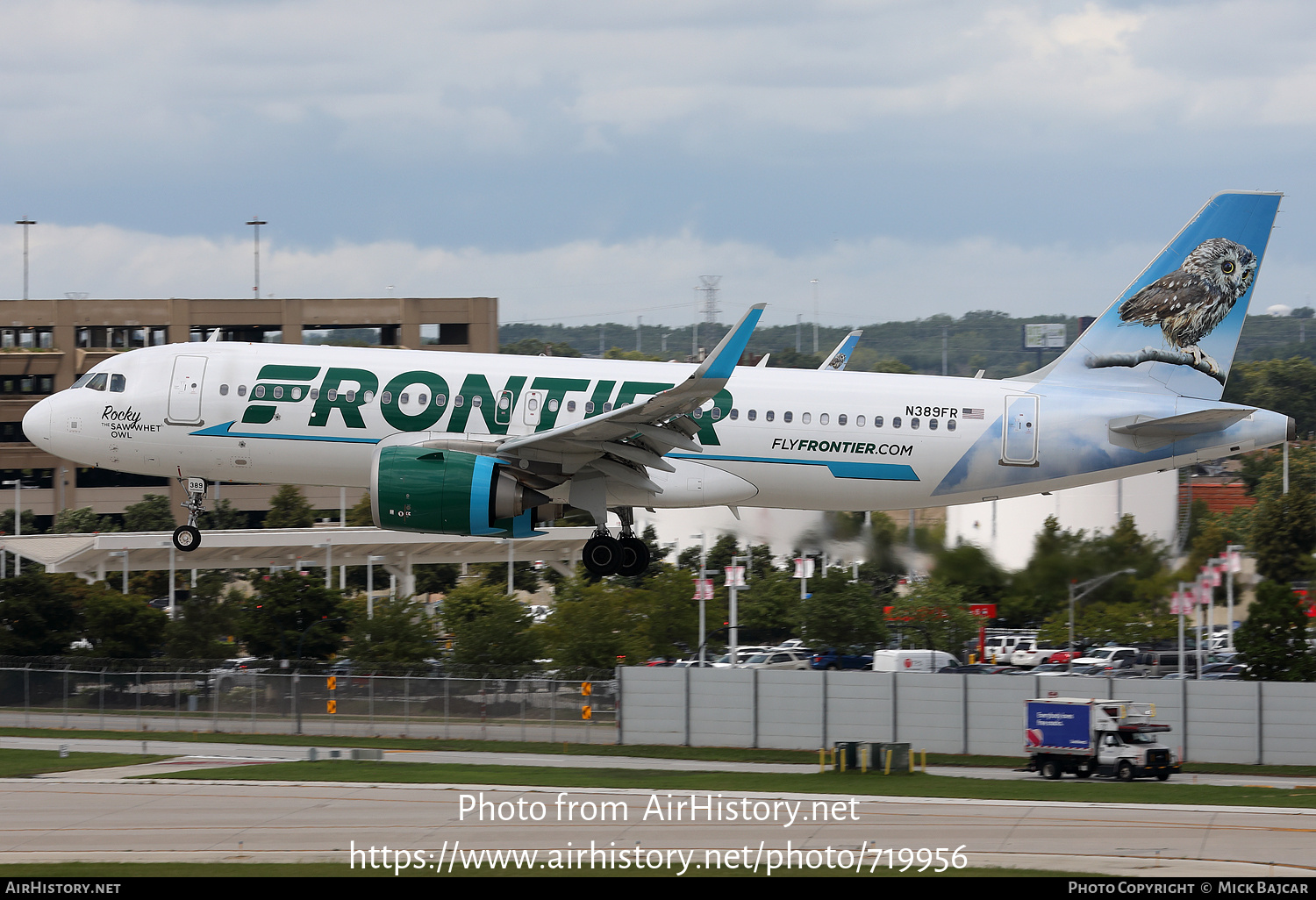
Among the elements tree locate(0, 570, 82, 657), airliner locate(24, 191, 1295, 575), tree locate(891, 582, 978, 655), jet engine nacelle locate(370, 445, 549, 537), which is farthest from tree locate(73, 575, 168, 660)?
jet engine nacelle locate(370, 445, 549, 537)

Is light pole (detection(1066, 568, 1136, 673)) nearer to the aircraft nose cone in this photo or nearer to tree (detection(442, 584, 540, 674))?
the aircraft nose cone

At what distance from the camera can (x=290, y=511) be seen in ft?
316

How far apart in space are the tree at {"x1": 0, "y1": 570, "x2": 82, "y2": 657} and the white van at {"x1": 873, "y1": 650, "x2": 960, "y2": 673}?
36565 mm

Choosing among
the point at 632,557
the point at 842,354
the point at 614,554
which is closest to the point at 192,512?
the point at 614,554

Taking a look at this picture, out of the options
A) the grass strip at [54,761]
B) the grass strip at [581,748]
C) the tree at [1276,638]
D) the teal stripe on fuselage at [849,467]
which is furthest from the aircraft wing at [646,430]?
the tree at [1276,638]

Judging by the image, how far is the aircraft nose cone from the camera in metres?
33.4

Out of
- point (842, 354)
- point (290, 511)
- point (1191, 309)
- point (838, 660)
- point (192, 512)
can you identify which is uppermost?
point (1191, 309)

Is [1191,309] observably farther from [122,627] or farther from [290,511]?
[290,511]

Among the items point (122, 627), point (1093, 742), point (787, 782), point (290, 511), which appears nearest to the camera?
point (787, 782)

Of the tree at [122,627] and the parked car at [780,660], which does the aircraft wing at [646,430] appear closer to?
the parked car at [780,660]

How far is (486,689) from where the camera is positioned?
4859 centimetres

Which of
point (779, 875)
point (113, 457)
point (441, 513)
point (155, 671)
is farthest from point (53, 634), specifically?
point (779, 875)

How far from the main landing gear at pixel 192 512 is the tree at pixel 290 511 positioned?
62.5 metres

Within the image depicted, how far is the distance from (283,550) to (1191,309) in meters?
54.3
